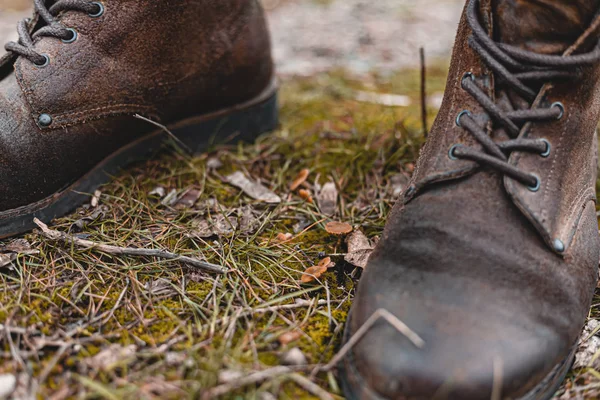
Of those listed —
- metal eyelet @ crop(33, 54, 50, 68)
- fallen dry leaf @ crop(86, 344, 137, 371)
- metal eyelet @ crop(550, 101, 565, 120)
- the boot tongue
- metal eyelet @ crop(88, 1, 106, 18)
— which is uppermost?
the boot tongue

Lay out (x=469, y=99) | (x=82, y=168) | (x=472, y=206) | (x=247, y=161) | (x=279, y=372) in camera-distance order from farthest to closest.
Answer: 1. (x=247, y=161)
2. (x=82, y=168)
3. (x=469, y=99)
4. (x=472, y=206)
5. (x=279, y=372)

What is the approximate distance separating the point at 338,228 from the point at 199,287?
1.79 ft

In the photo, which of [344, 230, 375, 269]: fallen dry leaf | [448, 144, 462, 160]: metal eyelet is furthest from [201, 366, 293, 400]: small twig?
[448, 144, 462, 160]: metal eyelet

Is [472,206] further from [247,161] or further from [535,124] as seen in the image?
[247,161]

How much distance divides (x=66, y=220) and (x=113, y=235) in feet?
0.72

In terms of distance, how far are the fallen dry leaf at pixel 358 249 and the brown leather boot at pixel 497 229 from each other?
0.22m

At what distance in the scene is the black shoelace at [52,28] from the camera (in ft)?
5.85

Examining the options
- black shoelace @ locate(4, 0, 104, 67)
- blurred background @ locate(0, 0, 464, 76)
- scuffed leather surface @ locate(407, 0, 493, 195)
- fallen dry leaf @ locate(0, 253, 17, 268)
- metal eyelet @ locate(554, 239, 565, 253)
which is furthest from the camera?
blurred background @ locate(0, 0, 464, 76)

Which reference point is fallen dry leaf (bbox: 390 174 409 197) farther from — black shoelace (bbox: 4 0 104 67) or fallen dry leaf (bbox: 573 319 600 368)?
black shoelace (bbox: 4 0 104 67)

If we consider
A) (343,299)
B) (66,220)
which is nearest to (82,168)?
(66,220)

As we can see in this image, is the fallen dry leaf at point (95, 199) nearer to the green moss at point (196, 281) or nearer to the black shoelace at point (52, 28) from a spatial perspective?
the green moss at point (196, 281)

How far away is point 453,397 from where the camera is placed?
1.11 metres

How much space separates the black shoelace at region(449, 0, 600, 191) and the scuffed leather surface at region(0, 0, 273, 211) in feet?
3.71

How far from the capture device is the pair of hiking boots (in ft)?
3.88
